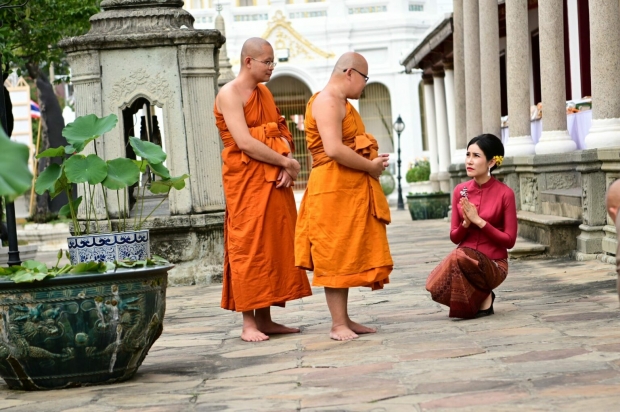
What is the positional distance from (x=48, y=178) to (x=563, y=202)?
7.24 meters

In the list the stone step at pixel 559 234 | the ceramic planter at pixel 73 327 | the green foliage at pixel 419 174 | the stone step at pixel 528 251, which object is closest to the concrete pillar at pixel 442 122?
the green foliage at pixel 419 174

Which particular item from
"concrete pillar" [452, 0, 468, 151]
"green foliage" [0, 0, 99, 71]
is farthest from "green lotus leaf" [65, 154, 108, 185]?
Result: "concrete pillar" [452, 0, 468, 151]

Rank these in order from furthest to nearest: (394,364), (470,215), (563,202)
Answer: (563,202) → (470,215) → (394,364)

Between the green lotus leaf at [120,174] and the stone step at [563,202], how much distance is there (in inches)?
251

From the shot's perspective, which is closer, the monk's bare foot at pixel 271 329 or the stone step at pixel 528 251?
the monk's bare foot at pixel 271 329

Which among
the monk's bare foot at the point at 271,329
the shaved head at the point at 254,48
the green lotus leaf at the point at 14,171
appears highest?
the shaved head at the point at 254,48

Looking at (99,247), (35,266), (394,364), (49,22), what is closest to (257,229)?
(99,247)

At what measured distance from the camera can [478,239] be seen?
768 cm

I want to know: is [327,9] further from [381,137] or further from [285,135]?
[285,135]

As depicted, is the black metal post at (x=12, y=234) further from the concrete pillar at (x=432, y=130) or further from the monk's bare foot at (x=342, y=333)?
the concrete pillar at (x=432, y=130)

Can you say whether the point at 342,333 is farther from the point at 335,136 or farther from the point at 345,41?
the point at 345,41

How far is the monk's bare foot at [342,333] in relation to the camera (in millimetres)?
7020

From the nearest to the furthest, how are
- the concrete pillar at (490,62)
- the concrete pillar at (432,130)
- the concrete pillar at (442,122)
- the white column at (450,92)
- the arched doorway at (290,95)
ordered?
the concrete pillar at (490,62) < the white column at (450,92) < the concrete pillar at (442,122) < the concrete pillar at (432,130) < the arched doorway at (290,95)

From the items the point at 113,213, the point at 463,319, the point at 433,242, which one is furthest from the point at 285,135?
the point at 433,242
